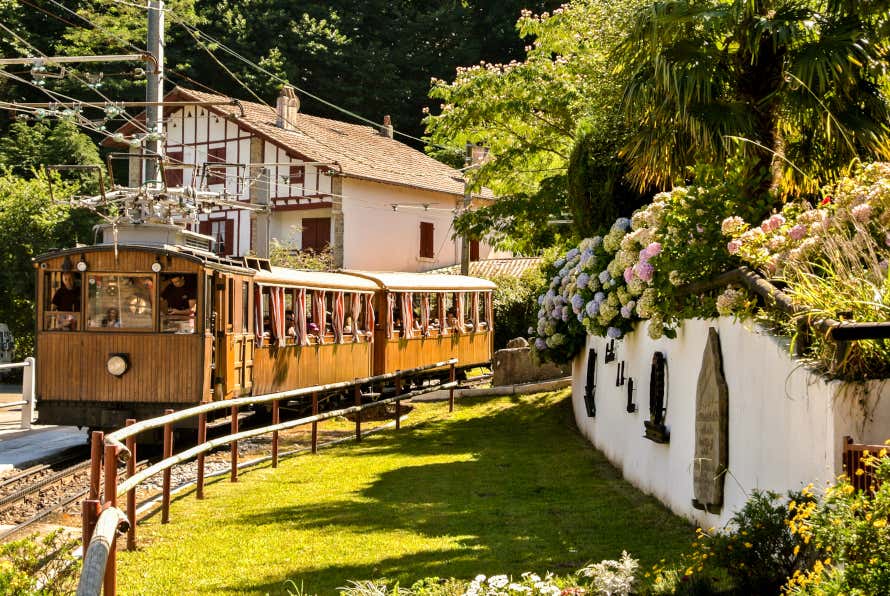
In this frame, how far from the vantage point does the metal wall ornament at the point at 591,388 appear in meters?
16.0

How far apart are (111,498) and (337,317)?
14954mm

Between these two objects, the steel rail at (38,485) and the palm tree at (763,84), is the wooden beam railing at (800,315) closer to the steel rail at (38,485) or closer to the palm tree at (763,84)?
the palm tree at (763,84)

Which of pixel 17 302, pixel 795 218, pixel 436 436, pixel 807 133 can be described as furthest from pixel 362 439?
pixel 17 302

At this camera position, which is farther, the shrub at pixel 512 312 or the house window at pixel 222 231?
the house window at pixel 222 231

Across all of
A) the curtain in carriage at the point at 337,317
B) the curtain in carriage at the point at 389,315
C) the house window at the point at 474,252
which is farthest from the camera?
the house window at the point at 474,252

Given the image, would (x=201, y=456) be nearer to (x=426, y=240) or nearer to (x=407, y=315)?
(x=407, y=315)

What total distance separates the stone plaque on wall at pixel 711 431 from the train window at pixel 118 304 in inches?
351

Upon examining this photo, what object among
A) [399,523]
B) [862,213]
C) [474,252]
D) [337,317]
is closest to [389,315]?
[337,317]

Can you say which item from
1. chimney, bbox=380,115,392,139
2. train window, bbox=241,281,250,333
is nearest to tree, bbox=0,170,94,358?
chimney, bbox=380,115,392,139

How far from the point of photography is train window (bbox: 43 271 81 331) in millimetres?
16000

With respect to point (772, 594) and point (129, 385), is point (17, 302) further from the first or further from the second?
point (772, 594)

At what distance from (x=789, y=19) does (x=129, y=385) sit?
9.87m

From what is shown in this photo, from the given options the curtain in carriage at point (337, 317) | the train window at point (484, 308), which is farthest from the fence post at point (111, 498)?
the train window at point (484, 308)

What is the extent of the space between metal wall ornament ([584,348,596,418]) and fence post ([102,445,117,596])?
9805 millimetres
